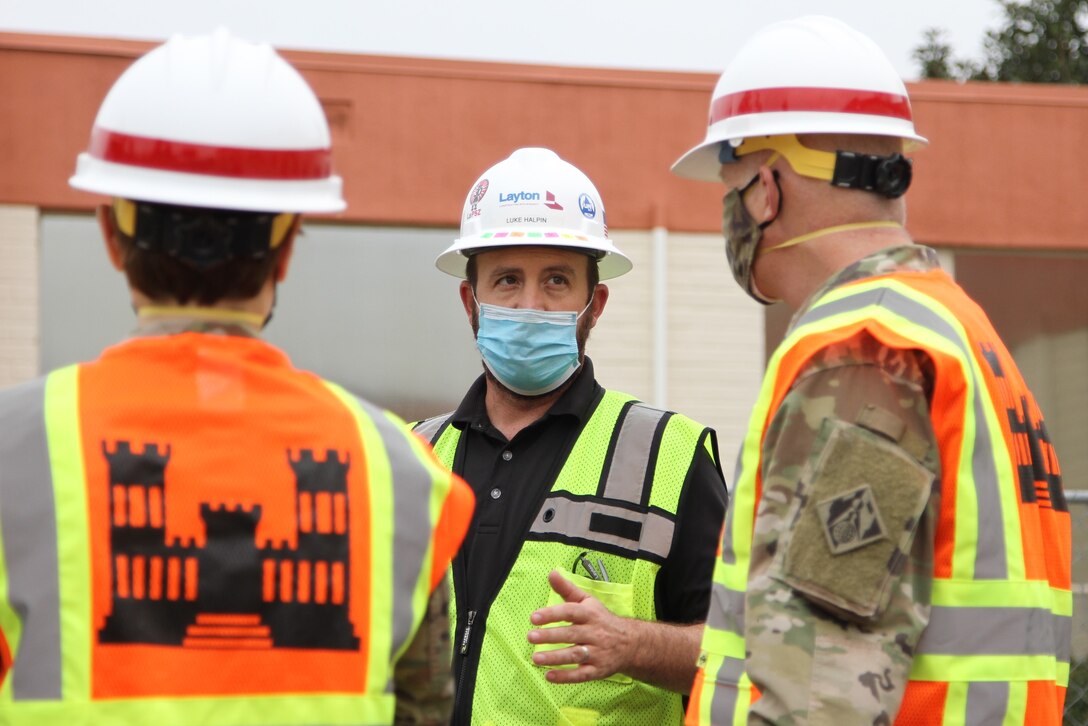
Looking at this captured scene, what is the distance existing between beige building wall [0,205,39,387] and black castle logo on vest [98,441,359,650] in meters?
11.3

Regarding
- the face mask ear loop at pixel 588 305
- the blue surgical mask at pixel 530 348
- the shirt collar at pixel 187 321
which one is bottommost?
the blue surgical mask at pixel 530 348

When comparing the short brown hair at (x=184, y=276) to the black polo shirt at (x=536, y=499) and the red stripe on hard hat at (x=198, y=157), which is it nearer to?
the red stripe on hard hat at (x=198, y=157)

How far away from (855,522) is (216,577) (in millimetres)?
1087

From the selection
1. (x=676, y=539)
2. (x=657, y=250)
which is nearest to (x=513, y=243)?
(x=676, y=539)

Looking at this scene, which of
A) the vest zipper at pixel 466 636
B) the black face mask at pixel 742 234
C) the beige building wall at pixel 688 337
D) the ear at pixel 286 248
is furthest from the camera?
the beige building wall at pixel 688 337

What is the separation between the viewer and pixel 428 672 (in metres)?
2.36

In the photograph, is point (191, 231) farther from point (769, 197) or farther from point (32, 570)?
point (769, 197)

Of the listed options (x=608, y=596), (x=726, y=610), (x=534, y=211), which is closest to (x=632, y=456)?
(x=608, y=596)

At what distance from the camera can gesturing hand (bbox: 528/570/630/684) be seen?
11.2ft

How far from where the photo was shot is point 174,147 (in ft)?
7.36

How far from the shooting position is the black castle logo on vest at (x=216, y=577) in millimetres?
2104

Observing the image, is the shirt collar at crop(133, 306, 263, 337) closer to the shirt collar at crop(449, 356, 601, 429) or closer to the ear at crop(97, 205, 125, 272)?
the ear at crop(97, 205, 125, 272)

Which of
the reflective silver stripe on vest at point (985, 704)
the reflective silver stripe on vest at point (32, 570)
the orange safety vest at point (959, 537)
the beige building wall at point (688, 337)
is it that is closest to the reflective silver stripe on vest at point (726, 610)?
the orange safety vest at point (959, 537)

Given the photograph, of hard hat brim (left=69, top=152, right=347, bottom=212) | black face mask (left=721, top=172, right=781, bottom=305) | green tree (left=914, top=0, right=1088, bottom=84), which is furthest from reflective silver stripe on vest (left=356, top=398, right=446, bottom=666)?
green tree (left=914, top=0, right=1088, bottom=84)
